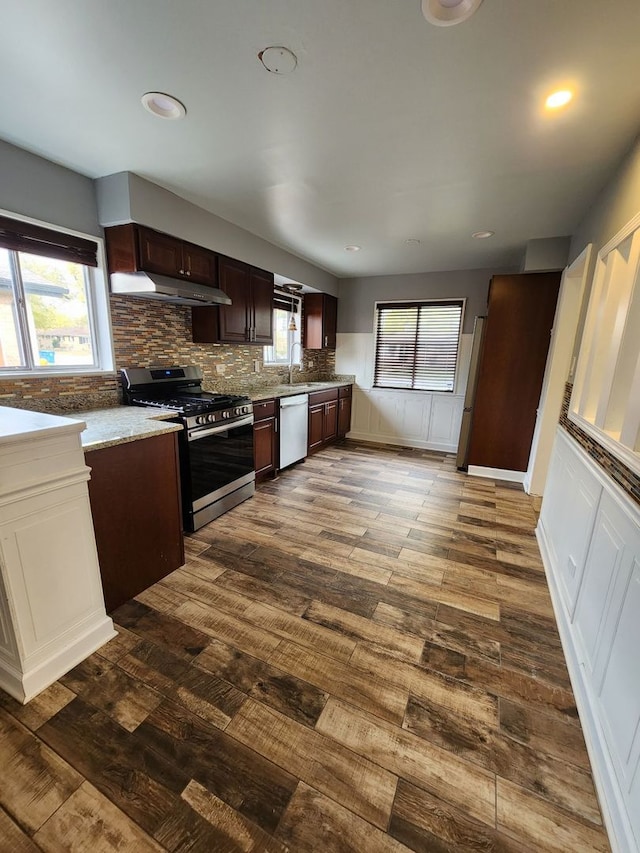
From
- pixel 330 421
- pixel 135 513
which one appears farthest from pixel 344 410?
pixel 135 513

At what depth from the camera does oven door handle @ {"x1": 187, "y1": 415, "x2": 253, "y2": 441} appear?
2.43m

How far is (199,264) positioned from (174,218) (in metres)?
0.37

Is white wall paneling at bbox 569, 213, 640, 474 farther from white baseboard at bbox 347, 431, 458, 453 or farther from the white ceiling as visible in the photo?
white baseboard at bbox 347, 431, 458, 453

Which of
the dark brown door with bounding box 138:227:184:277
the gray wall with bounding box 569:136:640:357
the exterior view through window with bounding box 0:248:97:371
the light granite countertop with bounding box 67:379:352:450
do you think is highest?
the gray wall with bounding box 569:136:640:357

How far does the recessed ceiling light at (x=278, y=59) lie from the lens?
4.38ft

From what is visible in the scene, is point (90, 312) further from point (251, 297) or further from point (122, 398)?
point (251, 297)

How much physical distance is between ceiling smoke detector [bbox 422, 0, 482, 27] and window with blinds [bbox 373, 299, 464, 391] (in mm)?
3850

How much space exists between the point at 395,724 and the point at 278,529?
61.7 inches

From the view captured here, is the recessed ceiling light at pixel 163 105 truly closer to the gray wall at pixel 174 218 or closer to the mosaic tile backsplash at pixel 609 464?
the gray wall at pixel 174 218

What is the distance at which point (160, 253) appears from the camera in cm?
257

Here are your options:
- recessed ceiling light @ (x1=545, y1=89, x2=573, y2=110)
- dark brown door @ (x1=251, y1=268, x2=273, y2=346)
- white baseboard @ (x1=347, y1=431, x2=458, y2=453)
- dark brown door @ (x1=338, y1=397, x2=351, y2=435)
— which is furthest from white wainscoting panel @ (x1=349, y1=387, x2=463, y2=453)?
recessed ceiling light @ (x1=545, y1=89, x2=573, y2=110)

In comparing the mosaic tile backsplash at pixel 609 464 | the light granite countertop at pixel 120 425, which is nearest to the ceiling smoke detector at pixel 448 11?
the mosaic tile backsplash at pixel 609 464

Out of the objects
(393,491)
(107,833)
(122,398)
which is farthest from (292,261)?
(107,833)

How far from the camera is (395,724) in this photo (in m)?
1.33
